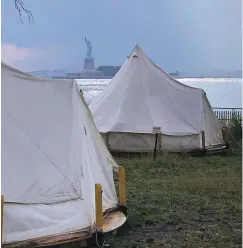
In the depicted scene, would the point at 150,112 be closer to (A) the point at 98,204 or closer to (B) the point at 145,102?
(B) the point at 145,102

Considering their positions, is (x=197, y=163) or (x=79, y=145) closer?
(x=79, y=145)

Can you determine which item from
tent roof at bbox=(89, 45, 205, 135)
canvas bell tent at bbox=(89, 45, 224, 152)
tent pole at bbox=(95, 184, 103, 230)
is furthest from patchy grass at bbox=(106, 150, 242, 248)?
tent roof at bbox=(89, 45, 205, 135)

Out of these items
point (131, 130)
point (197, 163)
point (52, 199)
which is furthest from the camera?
point (131, 130)

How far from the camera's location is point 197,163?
1334 centimetres

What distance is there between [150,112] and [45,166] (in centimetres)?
967

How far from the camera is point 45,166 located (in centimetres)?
603

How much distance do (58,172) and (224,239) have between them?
2377mm

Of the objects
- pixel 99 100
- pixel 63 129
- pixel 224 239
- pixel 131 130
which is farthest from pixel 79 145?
pixel 99 100

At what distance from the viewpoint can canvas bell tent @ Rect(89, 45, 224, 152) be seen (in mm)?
14984

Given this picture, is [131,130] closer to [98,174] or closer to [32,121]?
[98,174]

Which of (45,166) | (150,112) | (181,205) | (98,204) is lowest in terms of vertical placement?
(181,205)

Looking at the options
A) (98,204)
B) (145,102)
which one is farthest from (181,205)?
(145,102)

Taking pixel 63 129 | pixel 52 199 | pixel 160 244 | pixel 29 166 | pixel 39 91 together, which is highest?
pixel 39 91

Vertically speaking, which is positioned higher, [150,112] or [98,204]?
[150,112]
